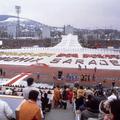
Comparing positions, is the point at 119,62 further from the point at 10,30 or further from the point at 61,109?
the point at 10,30

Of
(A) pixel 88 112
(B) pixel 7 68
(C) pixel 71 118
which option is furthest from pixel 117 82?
(A) pixel 88 112

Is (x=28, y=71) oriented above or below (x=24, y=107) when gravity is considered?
below

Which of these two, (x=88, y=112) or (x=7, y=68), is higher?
(x=88, y=112)

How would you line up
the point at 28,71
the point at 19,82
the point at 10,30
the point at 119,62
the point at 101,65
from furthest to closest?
the point at 10,30, the point at 119,62, the point at 101,65, the point at 28,71, the point at 19,82

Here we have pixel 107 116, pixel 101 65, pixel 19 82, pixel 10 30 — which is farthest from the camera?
pixel 10 30

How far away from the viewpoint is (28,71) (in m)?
35.4

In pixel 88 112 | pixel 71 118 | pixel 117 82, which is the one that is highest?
pixel 88 112

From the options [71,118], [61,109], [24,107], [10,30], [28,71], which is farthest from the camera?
[10,30]

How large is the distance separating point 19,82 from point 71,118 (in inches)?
666

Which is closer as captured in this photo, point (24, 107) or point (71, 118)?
point (24, 107)

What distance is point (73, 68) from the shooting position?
3678 cm

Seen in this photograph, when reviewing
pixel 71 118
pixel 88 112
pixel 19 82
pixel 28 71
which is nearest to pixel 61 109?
pixel 71 118

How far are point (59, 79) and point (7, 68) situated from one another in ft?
19.1

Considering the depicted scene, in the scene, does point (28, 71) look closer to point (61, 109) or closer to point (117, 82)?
point (117, 82)
